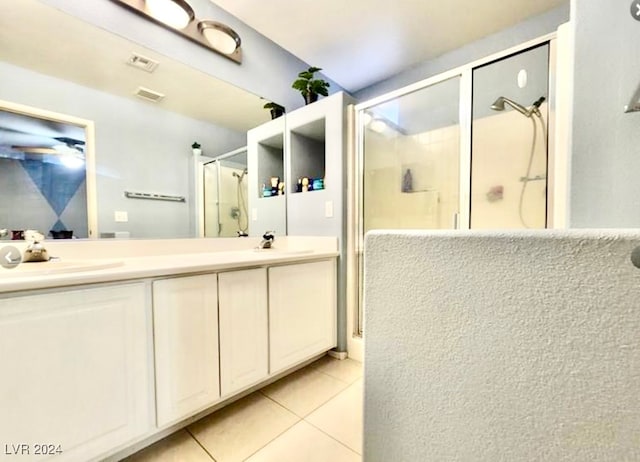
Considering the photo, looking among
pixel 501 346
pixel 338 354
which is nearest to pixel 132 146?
pixel 501 346

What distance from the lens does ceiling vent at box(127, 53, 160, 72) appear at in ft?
4.53

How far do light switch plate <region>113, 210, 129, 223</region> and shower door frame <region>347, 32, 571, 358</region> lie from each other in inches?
52.9

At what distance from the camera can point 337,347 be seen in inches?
74.6

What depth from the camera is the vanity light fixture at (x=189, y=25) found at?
1.40 m

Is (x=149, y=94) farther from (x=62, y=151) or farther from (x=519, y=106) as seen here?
(x=519, y=106)

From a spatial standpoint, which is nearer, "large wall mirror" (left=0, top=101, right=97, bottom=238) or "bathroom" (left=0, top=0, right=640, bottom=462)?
"bathroom" (left=0, top=0, right=640, bottom=462)

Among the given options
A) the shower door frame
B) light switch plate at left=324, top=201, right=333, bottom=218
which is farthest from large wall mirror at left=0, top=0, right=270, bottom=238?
the shower door frame

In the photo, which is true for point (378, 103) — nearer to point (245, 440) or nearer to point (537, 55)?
point (537, 55)

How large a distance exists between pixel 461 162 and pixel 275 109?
1.42m

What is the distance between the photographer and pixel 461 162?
1616 mm

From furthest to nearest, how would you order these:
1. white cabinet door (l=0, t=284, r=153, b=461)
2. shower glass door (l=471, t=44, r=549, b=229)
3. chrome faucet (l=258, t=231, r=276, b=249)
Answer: chrome faucet (l=258, t=231, r=276, b=249) < shower glass door (l=471, t=44, r=549, b=229) < white cabinet door (l=0, t=284, r=153, b=461)

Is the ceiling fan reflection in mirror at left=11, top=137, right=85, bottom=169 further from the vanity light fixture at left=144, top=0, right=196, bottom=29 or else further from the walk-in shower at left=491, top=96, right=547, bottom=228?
the walk-in shower at left=491, top=96, right=547, bottom=228

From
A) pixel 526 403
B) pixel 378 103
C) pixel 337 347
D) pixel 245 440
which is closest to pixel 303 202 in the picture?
pixel 378 103

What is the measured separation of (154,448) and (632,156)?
6.78 ft
